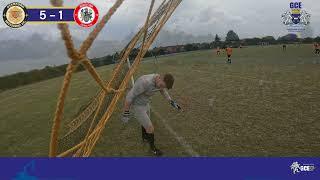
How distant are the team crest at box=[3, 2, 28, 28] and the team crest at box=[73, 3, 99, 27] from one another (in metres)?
0.83

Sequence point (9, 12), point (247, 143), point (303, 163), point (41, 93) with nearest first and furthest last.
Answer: point (303, 163) < point (9, 12) < point (247, 143) < point (41, 93)

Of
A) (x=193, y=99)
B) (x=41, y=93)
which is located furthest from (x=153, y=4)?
(x=41, y=93)

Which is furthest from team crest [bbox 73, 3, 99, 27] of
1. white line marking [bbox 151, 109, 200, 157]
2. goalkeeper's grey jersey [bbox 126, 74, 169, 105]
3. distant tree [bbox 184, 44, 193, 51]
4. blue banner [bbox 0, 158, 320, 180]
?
distant tree [bbox 184, 44, 193, 51]

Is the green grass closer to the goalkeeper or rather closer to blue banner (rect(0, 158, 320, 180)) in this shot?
the goalkeeper

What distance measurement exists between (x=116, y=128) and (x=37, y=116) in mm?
3983

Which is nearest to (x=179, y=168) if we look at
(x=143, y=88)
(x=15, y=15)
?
(x=143, y=88)

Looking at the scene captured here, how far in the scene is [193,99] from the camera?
13039mm

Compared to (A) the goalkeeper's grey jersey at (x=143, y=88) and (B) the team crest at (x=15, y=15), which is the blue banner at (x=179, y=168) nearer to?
(A) the goalkeeper's grey jersey at (x=143, y=88)

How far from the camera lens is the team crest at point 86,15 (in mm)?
5834

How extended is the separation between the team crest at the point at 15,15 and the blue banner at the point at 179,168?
2.14 m

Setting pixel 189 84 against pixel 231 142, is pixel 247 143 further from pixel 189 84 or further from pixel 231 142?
pixel 189 84

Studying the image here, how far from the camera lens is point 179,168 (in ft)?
18.2

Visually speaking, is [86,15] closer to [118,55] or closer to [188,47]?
[118,55]

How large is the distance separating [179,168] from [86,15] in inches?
103
